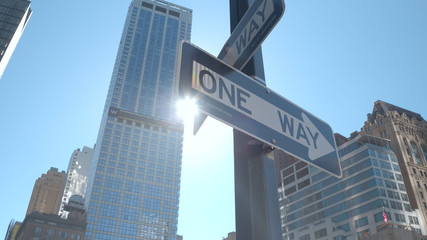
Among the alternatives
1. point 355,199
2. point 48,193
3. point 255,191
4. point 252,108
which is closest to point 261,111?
point 252,108

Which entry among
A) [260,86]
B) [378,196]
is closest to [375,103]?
[378,196]

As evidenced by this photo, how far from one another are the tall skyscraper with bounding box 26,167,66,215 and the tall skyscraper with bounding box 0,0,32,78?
101667mm

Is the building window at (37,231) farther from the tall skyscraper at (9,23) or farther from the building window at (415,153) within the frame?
the building window at (415,153)

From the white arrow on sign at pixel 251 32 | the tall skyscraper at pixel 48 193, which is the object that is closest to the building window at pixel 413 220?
the white arrow on sign at pixel 251 32

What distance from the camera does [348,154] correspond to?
8031 centimetres

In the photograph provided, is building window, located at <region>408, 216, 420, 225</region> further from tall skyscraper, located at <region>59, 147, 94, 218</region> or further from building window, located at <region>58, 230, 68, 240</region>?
tall skyscraper, located at <region>59, 147, 94, 218</region>

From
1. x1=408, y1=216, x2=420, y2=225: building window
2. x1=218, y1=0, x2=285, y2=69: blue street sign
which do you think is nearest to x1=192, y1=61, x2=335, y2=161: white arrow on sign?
x1=218, y1=0, x2=285, y2=69: blue street sign

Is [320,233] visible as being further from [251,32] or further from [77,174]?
[77,174]

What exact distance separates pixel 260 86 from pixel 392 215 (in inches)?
3007

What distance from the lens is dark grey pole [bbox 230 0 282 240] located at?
9.27 ft

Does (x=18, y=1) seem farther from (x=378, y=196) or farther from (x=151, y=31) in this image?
(x=378, y=196)

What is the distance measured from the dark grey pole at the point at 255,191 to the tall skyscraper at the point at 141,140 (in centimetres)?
13103

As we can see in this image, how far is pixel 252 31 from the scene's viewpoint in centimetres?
331

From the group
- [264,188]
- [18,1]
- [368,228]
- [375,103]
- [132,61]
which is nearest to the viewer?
[264,188]
